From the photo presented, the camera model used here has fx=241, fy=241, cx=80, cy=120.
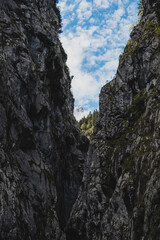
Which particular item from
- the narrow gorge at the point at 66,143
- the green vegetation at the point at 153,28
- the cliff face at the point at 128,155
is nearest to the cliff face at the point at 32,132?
the narrow gorge at the point at 66,143

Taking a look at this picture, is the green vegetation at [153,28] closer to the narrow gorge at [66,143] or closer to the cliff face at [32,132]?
the narrow gorge at [66,143]

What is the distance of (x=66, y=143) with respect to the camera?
196 ft

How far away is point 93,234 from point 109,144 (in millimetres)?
14923

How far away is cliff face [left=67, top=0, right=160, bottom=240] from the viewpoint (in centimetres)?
2328

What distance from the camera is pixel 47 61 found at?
49.2 meters

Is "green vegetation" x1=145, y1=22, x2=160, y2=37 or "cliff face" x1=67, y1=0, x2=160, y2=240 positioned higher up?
"green vegetation" x1=145, y1=22, x2=160, y2=37

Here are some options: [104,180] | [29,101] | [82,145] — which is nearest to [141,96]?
[104,180]

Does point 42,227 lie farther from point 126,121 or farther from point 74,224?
point 126,121

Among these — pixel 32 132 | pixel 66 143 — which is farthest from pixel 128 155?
pixel 66 143

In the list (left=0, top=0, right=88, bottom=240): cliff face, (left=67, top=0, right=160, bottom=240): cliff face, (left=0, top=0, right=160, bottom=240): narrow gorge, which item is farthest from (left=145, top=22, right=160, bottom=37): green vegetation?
(left=0, top=0, right=88, bottom=240): cliff face

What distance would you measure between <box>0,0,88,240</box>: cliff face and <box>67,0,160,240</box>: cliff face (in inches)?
257

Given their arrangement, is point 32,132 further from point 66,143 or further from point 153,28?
point 153,28

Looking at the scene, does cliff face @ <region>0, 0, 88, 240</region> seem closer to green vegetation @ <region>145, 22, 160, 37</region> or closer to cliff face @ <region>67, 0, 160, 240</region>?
cliff face @ <region>67, 0, 160, 240</region>

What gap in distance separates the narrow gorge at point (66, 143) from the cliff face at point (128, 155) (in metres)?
0.14
